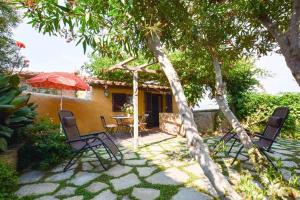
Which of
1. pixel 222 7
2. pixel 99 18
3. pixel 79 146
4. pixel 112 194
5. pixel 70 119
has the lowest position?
pixel 112 194

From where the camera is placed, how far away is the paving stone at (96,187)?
397 cm

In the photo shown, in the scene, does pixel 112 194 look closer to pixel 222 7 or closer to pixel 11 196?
pixel 11 196

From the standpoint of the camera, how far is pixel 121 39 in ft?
10.7

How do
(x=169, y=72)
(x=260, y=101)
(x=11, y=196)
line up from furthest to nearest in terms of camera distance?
(x=260, y=101) → (x=11, y=196) → (x=169, y=72)

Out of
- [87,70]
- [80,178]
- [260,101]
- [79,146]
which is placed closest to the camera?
[80,178]

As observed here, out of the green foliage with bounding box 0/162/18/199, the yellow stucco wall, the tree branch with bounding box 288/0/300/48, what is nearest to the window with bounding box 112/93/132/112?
the yellow stucco wall

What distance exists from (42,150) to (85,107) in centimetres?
572

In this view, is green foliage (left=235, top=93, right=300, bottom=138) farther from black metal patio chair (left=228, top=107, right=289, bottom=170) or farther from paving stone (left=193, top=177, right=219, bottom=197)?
paving stone (left=193, top=177, right=219, bottom=197)

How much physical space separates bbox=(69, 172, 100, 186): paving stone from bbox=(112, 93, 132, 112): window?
24.8ft

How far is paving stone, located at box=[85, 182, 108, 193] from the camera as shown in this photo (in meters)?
3.97

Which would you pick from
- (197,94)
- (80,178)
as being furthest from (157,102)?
(80,178)

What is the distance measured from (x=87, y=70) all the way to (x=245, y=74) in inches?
358

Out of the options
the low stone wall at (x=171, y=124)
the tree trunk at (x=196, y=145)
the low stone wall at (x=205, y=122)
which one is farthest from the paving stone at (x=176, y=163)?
the low stone wall at (x=205, y=122)

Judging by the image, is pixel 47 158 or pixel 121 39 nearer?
pixel 121 39
